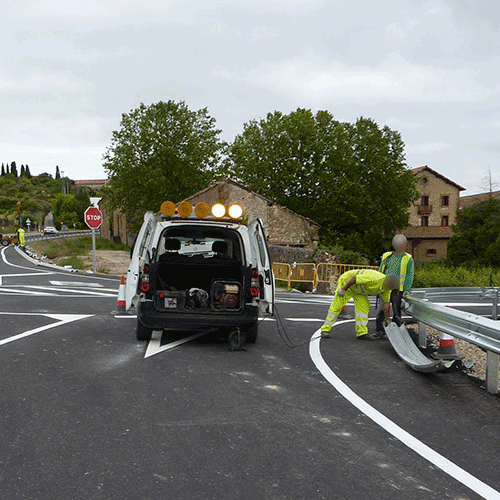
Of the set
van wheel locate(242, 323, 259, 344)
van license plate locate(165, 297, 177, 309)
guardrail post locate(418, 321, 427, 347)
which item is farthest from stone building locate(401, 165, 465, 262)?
van license plate locate(165, 297, 177, 309)

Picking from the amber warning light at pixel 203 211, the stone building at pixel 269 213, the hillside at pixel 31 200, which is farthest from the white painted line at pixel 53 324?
the hillside at pixel 31 200

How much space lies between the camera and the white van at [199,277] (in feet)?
22.1

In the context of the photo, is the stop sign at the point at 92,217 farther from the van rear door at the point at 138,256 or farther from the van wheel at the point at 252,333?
the van wheel at the point at 252,333

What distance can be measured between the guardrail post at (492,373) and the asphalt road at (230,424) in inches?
5.4

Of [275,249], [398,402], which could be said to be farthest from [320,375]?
[275,249]

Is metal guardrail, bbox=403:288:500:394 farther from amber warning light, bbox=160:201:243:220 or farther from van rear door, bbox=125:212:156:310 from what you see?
van rear door, bbox=125:212:156:310

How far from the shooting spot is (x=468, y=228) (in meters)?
37.4

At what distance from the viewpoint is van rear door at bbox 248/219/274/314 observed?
7148 millimetres

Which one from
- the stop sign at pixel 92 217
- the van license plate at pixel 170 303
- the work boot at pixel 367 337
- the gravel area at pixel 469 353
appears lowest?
the gravel area at pixel 469 353

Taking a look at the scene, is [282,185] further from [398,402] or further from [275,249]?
[398,402]

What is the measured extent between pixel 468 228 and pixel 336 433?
37.0 meters

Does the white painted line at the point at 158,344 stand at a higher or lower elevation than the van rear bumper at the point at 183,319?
lower

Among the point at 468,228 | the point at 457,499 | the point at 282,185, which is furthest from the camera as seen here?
the point at 282,185

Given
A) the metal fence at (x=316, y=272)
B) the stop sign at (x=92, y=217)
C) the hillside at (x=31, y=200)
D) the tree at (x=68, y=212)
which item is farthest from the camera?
the tree at (x=68, y=212)
